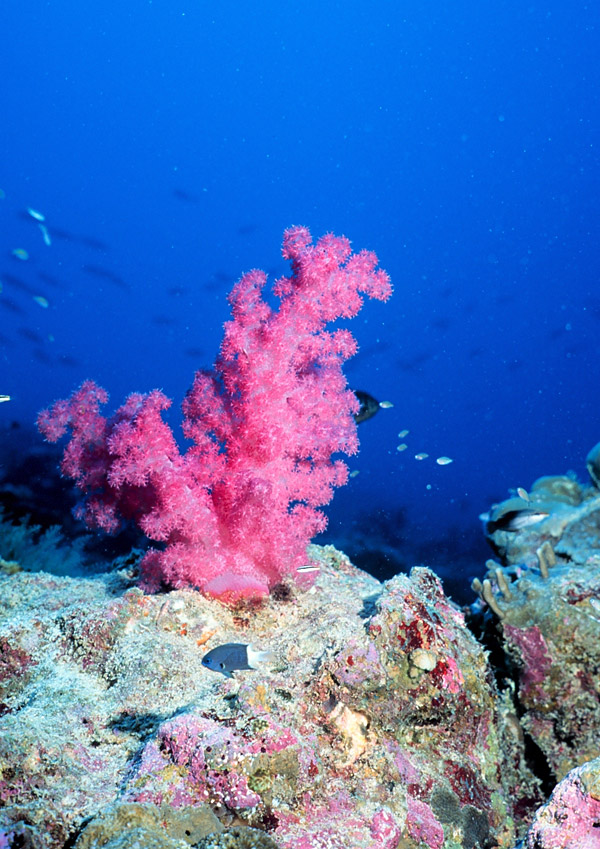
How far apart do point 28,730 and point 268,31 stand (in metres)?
113

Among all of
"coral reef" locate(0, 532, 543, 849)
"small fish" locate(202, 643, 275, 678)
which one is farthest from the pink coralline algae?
"small fish" locate(202, 643, 275, 678)

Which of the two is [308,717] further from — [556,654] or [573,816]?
[556,654]

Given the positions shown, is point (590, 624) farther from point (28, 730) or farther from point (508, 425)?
point (508, 425)

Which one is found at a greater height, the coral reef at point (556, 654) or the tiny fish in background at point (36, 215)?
the tiny fish in background at point (36, 215)

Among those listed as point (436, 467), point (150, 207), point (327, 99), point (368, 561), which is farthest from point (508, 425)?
point (368, 561)

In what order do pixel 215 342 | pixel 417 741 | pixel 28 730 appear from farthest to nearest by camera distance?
pixel 215 342, pixel 417 741, pixel 28 730

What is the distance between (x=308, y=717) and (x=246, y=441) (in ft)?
6.15

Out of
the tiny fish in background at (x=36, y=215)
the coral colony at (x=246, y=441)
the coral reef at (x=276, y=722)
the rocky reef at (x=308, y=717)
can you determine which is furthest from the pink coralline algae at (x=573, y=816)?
the tiny fish in background at (x=36, y=215)

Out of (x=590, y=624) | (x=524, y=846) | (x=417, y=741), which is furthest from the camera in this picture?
(x=590, y=624)

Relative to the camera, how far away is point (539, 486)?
6.51 metres

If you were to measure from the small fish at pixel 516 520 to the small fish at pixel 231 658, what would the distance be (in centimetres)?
452

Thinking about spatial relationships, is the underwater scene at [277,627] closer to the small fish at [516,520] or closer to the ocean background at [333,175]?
the small fish at [516,520]

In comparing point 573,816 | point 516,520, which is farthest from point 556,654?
point 516,520

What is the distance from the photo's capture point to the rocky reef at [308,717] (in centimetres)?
171
